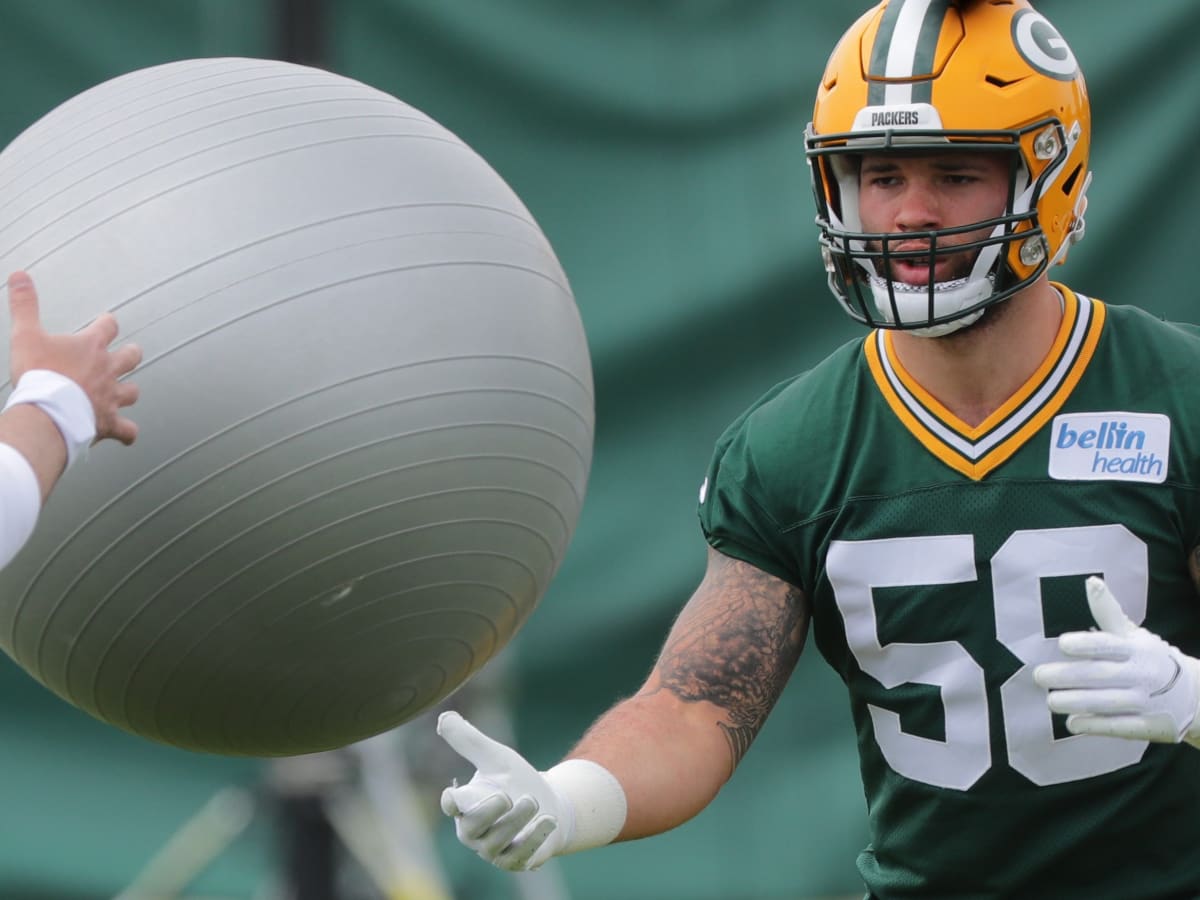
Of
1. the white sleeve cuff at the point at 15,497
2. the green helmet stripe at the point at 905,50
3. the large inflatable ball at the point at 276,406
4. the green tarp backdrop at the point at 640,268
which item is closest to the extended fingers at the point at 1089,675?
the large inflatable ball at the point at 276,406

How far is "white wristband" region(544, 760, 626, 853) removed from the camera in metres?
2.93

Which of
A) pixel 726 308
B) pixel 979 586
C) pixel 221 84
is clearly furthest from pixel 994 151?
pixel 726 308

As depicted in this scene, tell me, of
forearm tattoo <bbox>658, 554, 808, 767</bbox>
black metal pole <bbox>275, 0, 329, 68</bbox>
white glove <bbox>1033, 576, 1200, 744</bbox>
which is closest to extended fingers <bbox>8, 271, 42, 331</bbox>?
forearm tattoo <bbox>658, 554, 808, 767</bbox>

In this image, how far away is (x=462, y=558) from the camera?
120 inches

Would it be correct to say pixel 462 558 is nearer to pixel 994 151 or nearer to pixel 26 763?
pixel 994 151

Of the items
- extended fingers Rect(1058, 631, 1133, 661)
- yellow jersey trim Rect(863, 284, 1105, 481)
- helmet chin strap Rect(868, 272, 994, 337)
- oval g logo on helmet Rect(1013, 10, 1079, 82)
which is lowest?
extended fingers Rect(1058, 631, 1133, 661)

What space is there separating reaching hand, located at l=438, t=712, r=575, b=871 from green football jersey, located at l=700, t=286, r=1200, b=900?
725 mm

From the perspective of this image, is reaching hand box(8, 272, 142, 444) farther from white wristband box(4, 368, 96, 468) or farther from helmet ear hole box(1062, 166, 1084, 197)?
helmet ear hole box(1062, 166, 1084, 197)

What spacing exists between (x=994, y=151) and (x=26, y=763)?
3.48 m

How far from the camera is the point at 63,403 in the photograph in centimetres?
276

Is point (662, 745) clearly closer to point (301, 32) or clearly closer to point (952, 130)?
point (952, 130)

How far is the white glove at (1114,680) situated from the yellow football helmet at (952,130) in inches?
24.3

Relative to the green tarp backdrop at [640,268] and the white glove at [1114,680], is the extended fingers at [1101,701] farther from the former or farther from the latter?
the green tarp backdrop at [640,268]

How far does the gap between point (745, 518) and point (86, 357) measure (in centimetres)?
114
